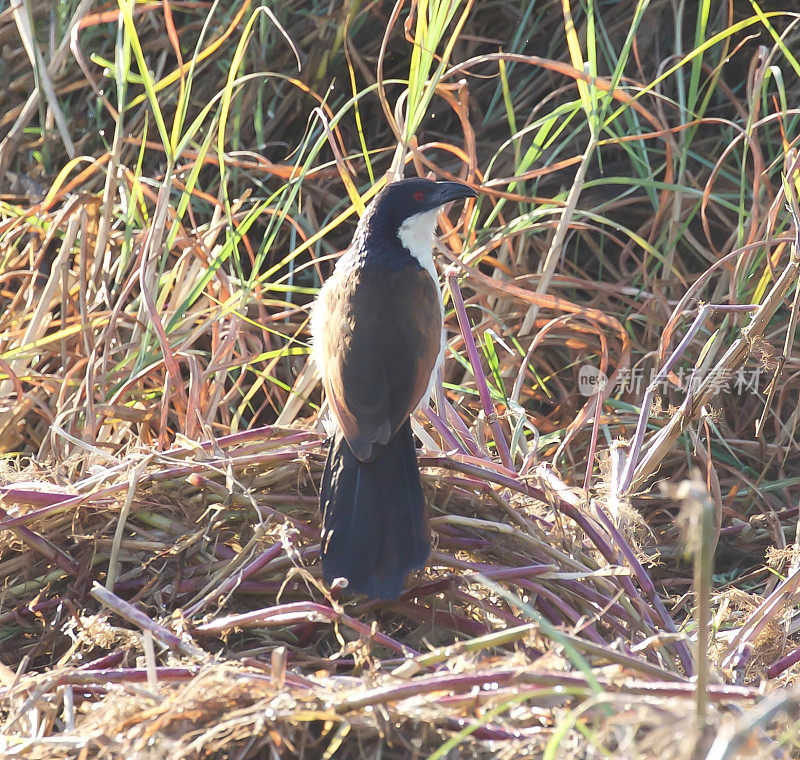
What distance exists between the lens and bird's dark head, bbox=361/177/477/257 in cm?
278

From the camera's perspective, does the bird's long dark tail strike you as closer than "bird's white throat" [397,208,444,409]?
Yes

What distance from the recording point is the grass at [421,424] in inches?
59.0

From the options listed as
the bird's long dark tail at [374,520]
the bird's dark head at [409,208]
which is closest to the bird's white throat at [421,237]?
the bird's dark head at [409,208]

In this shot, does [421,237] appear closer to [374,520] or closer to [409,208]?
[409,208]

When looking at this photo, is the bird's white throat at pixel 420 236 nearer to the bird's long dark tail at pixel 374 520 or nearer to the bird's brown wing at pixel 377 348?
the bird's brown wing at pixel 377 348

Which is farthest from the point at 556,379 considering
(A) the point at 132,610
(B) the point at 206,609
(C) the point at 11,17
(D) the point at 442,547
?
(C) the point at 11,17

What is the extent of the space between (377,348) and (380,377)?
96 mm

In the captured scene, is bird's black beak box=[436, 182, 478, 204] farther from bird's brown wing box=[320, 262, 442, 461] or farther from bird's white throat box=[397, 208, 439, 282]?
bird's brown wing box=[320, 262, 442, 461]

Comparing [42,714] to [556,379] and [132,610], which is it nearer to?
[132,610]

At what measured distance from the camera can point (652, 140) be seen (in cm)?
362

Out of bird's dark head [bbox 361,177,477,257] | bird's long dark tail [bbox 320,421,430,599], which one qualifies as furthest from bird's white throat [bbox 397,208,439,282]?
bird's long dark tail [bbox 320,421,430,599]

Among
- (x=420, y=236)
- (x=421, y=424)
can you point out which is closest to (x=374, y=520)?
(x=421, y=424)

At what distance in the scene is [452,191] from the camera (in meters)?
2.82

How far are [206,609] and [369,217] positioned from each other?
123 cm
